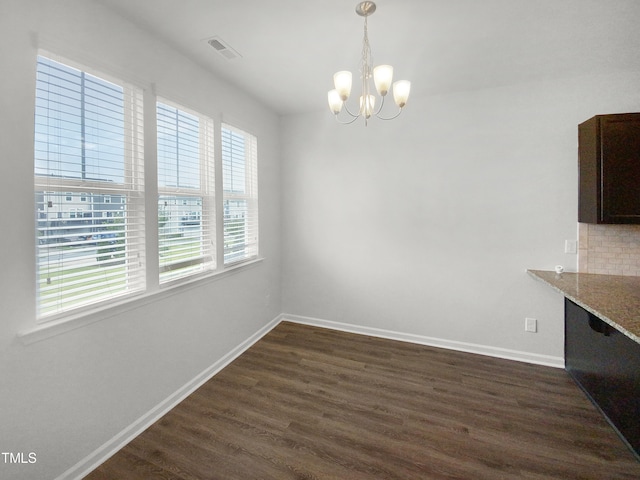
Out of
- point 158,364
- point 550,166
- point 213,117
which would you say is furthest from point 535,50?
point 158,364

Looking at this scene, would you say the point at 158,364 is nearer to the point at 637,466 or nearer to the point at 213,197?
the point at 213,197

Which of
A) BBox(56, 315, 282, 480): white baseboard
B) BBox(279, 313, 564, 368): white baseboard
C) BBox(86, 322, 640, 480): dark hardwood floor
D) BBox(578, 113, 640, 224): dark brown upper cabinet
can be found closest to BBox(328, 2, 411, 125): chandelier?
BBox(578, 113, 640, 224): dark brown upper cabinet

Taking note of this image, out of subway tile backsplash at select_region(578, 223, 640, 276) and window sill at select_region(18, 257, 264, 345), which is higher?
subway tile backsplash at select_region(578, 223, 640, 276)

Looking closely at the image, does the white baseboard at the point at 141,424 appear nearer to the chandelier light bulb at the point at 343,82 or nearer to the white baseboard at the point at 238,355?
the white baseboard at the point at 238,355

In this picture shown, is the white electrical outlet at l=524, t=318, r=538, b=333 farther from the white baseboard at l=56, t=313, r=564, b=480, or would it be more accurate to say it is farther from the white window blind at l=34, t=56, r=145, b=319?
the white window blind at l=34, t=56, r=145, b=319

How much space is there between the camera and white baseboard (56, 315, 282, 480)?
1628 millimetres

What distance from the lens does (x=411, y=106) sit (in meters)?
3.16

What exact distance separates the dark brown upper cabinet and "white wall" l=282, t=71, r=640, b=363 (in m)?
0.38

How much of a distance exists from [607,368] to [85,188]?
3.73m

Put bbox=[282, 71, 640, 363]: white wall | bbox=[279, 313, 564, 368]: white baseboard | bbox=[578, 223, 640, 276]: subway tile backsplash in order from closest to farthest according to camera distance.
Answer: bbox=[578, 223, 640, 276]: subway tile backsplash, bbox=[282, 71, 640, 363]: white wall, bbox=[279, 313, 564, 368]: white baseboard

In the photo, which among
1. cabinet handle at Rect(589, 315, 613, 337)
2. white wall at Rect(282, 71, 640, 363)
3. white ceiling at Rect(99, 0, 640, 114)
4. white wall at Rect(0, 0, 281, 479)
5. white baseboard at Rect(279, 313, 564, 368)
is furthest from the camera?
white baseboard at Rect(279, 313, 564, 368)

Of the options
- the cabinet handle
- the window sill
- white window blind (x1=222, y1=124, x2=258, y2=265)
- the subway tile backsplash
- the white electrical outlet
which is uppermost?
white window blind (x1=222, y1=124, x2=258, y2=265)

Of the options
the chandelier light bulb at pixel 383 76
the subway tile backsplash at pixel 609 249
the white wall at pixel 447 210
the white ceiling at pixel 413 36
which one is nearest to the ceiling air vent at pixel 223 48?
the white ceiling at pixel 413 36

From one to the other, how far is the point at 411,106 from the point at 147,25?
8.23 ft
